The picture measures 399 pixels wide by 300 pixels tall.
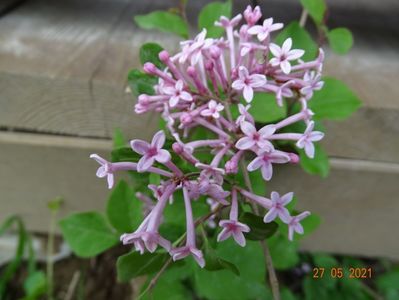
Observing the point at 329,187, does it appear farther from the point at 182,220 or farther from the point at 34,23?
the point at 34,23

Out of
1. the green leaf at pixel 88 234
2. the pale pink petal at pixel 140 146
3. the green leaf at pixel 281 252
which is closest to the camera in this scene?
the pale pink petal at pixel 140 146

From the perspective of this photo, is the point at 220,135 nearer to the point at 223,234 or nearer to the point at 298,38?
the point at 223,234

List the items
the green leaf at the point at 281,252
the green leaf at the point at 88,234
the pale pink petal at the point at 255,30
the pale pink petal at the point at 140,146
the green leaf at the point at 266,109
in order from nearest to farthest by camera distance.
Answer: the pale pink petal at the point at 140,146
the pale pink petal at the point at 255,30
the green leaf at the point at 266,109
the green leaf at the point at 88,234
the green leaf at the point at 281,252

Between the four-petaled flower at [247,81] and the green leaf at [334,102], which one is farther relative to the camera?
the green leaf at [334,102]

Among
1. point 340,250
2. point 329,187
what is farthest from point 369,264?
point 329,187

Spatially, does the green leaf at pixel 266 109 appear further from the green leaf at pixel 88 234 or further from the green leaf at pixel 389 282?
the green leaf at pixel 389 282
